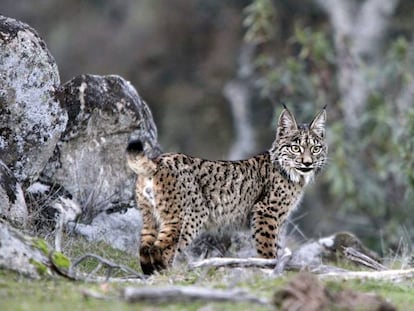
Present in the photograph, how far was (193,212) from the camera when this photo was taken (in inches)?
456

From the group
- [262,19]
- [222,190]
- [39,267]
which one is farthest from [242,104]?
[39,267]

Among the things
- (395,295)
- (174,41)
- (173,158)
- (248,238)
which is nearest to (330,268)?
(395,295)

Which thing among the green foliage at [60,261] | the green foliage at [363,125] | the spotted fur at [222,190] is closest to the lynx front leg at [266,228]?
the spotted fur at [222,190]

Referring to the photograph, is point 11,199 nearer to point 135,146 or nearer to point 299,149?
point 135,146

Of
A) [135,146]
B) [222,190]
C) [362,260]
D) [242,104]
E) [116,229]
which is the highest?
[242,104]

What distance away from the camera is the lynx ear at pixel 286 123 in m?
12.6

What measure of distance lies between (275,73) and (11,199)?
13.3m

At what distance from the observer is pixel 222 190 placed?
12047 mm

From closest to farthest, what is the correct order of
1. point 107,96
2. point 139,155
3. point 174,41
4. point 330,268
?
point 330,268 < point 139,155 < point 107,96 < point 174,41

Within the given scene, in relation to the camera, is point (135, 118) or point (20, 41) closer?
point (20, 41)

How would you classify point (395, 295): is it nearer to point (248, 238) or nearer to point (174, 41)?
point (248, 238)

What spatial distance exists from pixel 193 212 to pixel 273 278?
2.54m

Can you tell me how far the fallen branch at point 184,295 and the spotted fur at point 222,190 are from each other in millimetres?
2946

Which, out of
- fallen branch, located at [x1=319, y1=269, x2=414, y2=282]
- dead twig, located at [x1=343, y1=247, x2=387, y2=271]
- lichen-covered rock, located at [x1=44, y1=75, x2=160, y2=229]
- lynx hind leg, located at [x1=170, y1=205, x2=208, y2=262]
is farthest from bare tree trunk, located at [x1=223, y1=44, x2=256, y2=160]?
fallen branch, located at [x1=319, y1=269, x2=414, y2=282]
